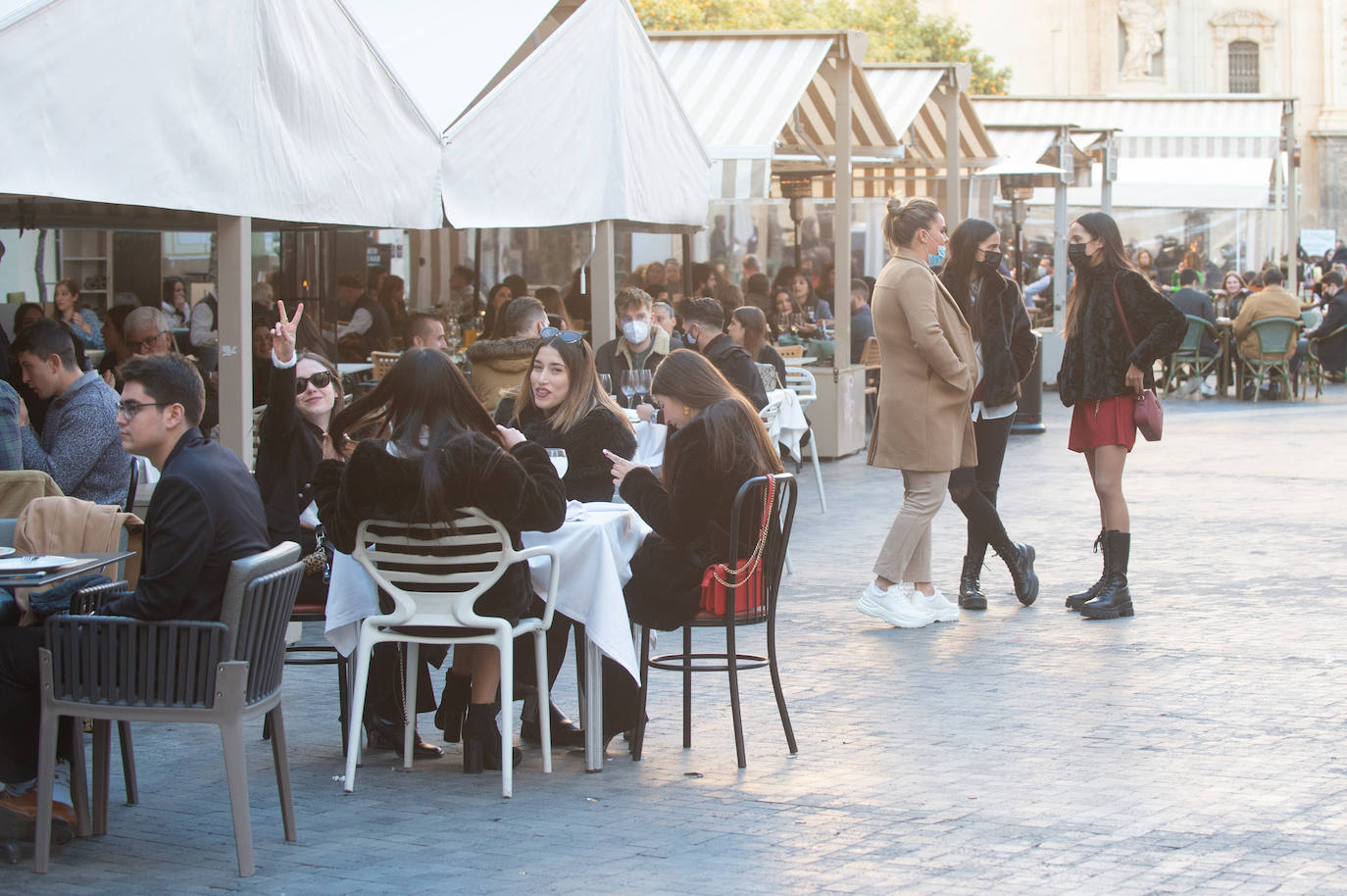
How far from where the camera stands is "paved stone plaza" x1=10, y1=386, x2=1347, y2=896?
14.7 feet

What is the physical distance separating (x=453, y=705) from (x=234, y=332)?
2208 mm

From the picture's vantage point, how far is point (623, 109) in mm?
9391

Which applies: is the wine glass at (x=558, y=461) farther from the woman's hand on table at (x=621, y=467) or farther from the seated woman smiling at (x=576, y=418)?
the seated woman smiling at (x=576, y=418)

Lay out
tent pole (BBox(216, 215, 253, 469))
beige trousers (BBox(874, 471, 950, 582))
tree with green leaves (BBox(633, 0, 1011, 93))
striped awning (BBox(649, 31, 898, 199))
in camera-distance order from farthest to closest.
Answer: tree with green leaves (BBox(633, 0, 1011, 93)) → striped awning (BBox(649, 31, 898, 199)) → beige trousers (BBox(874, 471, 950, 582)) → tent pole (BBox(216, 215, 253, 469))

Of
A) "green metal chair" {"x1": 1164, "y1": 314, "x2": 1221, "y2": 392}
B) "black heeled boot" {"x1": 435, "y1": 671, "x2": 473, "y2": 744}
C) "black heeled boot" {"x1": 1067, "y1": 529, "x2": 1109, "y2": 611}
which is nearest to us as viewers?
"black heeled boot" {"x1": 435, "y1": 671, "x2": 473, "y2": 744}

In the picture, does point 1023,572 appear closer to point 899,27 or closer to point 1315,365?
point 1315,365

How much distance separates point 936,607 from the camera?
798 cm

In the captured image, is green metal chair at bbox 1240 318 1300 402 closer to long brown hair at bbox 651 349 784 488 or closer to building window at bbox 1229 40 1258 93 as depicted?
long brown hair at bbox 651 349 784 488

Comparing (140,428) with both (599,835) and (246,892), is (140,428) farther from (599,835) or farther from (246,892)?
(599,835)

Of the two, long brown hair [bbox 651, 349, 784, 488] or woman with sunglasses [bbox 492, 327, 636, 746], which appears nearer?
long brown hair [bbox 651, 349, 784, 488]

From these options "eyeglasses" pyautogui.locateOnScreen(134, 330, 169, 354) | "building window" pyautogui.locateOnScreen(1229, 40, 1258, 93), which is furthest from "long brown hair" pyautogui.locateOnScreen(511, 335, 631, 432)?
"building window" pyautogui.locateOnScreen(1229, 40, 1258, 93)

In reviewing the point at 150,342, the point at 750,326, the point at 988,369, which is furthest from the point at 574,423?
the point at 750,326

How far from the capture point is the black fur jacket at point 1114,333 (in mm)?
7840

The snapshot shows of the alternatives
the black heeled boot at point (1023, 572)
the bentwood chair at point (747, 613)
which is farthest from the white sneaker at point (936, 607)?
the bentwood chair at point (747, 613)
